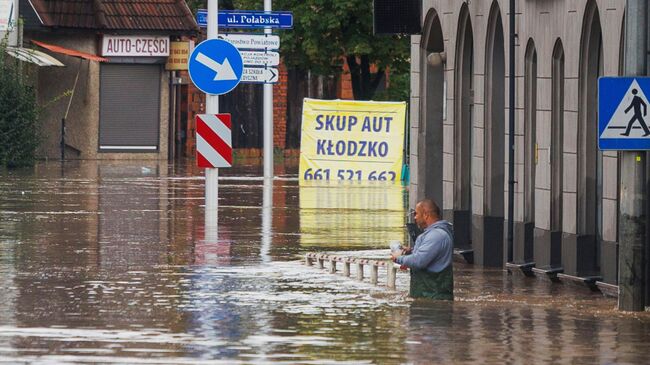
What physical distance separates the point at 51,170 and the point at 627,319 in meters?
31.5

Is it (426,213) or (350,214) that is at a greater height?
(426,213)

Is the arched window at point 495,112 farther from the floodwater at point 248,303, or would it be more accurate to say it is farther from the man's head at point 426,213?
the man's head at point 426,213

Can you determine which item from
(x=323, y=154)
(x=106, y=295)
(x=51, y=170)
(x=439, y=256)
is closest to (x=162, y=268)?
(x=106, y=295)

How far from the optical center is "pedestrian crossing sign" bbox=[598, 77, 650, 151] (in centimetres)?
1564

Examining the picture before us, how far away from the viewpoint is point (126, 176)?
42.4m

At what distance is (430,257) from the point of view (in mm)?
15609

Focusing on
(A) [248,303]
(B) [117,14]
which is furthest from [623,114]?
(B) [117,14]

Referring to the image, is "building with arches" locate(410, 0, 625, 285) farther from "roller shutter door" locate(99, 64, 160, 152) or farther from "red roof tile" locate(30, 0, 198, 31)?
"roller shutter door" locate(99, 64, 160, 152)

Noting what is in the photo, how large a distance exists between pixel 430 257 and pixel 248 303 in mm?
1488

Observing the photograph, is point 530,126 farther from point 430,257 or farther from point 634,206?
point 430,257

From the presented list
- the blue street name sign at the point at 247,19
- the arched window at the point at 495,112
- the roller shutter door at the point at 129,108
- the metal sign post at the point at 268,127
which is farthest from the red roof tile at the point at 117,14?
the arched window at the point at 495,112

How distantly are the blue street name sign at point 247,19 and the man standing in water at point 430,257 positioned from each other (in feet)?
61.5

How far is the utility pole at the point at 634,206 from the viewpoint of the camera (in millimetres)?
15609

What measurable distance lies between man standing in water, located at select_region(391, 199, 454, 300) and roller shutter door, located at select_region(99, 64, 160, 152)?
40841mm
